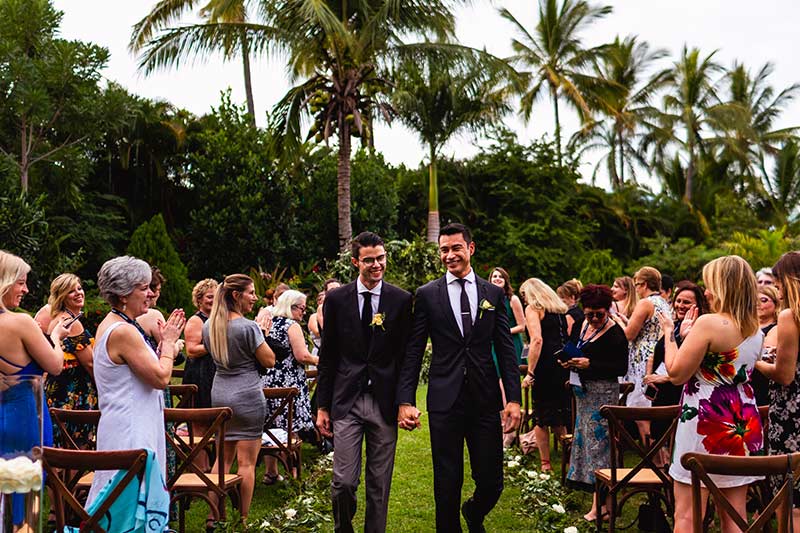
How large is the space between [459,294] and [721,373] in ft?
5.42

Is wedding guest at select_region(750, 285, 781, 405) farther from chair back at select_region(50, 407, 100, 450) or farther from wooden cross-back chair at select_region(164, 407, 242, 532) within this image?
chair back at select_region(50, 407, 100, 450)

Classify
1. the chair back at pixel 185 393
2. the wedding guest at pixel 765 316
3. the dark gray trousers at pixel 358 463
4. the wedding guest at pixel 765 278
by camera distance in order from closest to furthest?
1. the dark gray trousers at pixel 358 463
2. the wedding guest at pixel 765 316
3. the chair back at pixel 185 393
4. the wedding guest at pixel 765 278

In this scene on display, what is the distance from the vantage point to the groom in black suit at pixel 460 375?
523cm

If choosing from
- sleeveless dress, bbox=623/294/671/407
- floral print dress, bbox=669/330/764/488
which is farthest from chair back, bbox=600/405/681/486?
sleeveless dress, bbox=623/294/671/407

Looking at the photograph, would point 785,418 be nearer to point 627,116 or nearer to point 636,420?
point 636,420

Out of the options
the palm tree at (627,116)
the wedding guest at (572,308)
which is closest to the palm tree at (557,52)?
the palm tree at (627,116)

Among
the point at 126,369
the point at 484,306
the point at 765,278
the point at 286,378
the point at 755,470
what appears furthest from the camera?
the point at 286,378

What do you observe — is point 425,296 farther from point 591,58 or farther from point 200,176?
point 591,58

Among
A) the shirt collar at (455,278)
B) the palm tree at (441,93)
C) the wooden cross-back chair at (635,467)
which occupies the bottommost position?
the wooden cross-back chair at (635,467)

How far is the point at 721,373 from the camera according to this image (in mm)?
4539

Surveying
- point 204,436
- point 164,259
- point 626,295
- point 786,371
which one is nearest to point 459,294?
point 204,436

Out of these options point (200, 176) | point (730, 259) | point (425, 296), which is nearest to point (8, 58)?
point (200, 176)

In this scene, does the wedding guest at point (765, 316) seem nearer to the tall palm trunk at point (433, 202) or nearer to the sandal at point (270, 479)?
the sandal at point (270, 479)

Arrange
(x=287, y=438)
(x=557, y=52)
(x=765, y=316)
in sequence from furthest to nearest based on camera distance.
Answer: (x=557, y=52) < (x=287, y=438) < (x=765, y=316)
